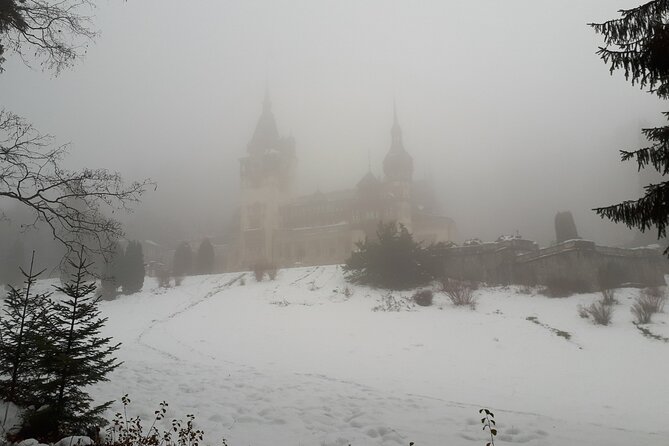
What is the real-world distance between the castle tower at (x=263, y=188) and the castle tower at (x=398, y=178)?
1558 centimetres

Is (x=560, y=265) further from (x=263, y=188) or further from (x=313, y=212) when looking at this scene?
(x=263, y=188)

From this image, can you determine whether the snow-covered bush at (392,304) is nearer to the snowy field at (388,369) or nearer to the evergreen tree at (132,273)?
the snowy field at (388,369)

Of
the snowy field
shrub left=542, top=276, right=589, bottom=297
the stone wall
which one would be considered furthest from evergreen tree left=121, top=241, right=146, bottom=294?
shrub left=542, top=276, right=589, bottom=297

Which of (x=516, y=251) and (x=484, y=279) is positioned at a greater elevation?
(x=516, y=251)

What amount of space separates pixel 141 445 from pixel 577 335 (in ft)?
50.8

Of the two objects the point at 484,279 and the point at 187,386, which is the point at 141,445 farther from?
the point at 484,279

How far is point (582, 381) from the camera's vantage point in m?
11.8

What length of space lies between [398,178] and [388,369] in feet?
154

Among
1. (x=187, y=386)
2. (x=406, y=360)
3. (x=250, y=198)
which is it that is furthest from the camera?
(x=250, y=198)

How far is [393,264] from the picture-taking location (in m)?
25.2

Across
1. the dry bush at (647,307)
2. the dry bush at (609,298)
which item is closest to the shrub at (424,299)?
the dry bush at (609,298)

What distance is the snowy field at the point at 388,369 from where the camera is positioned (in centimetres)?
668

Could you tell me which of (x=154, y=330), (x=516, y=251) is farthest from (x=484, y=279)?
(x=154, y=330)

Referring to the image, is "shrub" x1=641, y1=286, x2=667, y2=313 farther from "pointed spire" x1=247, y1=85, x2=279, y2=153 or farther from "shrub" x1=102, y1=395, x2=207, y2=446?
"pointed spire" x1=247, y1=85, x2=279, y2=153
